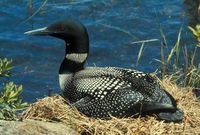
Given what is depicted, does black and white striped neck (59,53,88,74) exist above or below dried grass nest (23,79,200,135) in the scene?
above

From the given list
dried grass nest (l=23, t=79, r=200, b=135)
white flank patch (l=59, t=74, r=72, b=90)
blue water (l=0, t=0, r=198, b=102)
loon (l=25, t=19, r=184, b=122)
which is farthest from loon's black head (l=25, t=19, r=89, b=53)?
blue water (l=0, t=0, r=198, b=102)

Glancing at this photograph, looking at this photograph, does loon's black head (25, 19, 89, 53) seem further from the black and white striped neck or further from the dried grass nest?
the dried grass nest

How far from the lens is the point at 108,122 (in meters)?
7.00

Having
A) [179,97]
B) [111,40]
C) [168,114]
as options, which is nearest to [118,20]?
[111,40]

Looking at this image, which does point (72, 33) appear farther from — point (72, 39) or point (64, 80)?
point (64, 80)

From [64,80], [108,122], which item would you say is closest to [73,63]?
[64,80]

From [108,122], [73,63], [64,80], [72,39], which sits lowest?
[108,122]

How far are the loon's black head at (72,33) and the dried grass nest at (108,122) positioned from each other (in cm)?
59

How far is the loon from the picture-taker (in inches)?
277

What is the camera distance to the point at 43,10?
12109mm

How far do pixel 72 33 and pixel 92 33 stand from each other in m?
3.78

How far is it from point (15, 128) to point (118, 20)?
233 inches

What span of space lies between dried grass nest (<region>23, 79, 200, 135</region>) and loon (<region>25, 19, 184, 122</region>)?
0.25ft

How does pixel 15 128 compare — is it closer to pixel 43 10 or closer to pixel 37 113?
pixel 37 113
